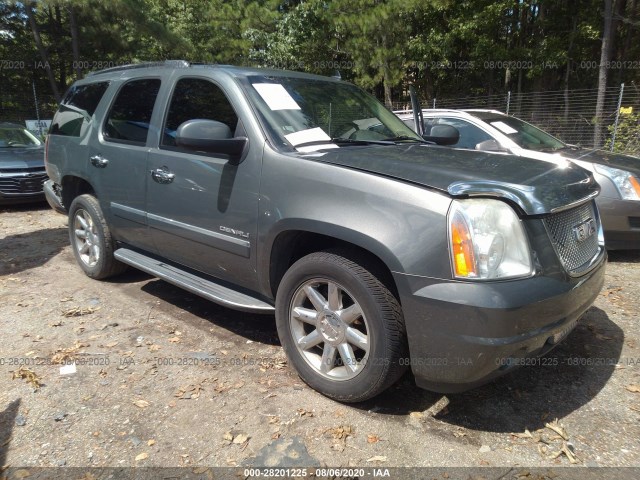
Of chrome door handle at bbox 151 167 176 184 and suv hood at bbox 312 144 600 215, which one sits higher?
suv hood at bbox 312 144 600 215

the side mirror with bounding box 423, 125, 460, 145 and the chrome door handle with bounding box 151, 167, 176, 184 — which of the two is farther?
the side mirror with bounding box 423, 125, 460, 145

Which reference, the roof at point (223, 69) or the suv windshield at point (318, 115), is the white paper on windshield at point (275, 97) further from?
the roof at point (223, 69)

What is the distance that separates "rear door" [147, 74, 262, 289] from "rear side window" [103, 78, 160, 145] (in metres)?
0.29

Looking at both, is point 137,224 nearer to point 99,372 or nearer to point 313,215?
point 99,372

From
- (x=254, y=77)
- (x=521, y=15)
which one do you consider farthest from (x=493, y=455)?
(x=521, y=15)

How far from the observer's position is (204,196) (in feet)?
10.5

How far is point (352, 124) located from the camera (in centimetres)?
347

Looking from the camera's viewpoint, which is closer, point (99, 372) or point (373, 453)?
point (373, 453)

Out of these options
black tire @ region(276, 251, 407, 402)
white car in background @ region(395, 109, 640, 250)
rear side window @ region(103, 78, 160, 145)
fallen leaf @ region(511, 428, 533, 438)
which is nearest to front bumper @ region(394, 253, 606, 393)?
black tire @ region(276, 251, 407, 402)

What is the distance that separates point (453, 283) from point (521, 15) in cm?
2065

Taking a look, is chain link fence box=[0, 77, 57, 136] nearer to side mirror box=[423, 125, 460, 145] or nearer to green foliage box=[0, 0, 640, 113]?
green foliage box=[0, 0, 640, 113]

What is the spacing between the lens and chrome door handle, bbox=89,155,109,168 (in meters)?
4.10

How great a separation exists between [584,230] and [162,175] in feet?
9.21

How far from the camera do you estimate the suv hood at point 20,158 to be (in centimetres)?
812
